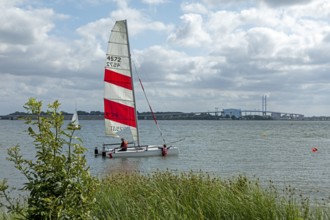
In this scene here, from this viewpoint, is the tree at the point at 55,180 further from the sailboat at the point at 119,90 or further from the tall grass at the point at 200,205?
the sailboat at the point at 119,90

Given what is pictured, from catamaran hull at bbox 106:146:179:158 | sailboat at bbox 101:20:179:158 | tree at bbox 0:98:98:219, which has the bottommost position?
catamaran hull at bbox 106:146:179:158

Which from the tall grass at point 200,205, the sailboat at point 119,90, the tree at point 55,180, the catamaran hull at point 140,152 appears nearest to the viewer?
the tree at point 55,180

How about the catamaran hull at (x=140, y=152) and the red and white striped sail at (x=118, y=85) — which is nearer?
the catamaran hull at (x=140, y=152)

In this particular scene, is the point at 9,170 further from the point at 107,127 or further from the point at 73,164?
the point at 73,164

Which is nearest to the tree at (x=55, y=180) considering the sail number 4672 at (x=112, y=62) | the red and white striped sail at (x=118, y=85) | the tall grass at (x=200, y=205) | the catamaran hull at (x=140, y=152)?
the tall grass at (x=200, y=205)

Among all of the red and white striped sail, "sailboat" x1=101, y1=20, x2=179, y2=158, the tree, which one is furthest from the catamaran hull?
the tree

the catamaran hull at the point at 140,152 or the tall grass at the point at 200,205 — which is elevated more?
the tall grass at the point at 200,205

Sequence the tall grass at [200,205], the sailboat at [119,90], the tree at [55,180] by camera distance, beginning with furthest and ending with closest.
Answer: the sailboat at [119,90], the tall grass at [200,205], the tree at [55,180]

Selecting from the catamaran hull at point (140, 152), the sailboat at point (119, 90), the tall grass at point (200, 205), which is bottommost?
the catamaran hull at point (140, 152)

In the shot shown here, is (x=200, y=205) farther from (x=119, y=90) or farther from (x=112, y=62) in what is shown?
(x=112, y=62)

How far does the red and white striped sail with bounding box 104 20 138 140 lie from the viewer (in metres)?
36.6

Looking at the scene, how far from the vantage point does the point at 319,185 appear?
866 inches

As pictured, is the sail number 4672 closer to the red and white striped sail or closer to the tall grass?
the red and white striped sail

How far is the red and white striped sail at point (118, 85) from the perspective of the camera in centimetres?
3662
